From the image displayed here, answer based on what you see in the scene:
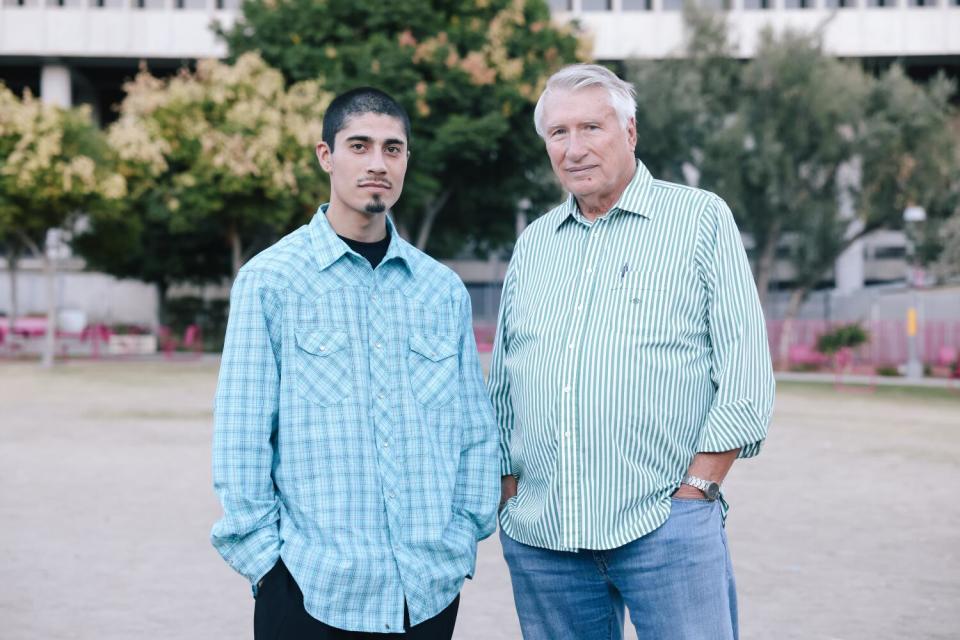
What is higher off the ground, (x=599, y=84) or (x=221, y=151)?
(x=221, y=151)

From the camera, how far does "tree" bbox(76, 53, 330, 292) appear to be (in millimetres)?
29297

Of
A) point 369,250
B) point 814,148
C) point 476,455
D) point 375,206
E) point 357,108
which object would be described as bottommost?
point 476,455

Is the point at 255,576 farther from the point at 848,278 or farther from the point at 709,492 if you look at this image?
the point at 848,278

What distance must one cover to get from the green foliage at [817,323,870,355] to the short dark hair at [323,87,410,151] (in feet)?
87.0

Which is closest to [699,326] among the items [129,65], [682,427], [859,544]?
[682,427]

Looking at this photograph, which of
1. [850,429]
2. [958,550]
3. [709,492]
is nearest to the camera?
[709,492]

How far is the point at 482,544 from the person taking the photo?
8352mm

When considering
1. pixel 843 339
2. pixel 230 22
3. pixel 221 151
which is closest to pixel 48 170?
pixel 221 151

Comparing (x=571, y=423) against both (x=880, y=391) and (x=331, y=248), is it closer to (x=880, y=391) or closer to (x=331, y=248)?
(x=331, y=248)

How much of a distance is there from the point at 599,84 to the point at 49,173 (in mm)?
26047

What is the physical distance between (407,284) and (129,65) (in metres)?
47.6

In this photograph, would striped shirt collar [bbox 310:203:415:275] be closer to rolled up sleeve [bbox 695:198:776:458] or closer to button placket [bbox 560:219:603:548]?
button placket [bbox 560:219:603:548]

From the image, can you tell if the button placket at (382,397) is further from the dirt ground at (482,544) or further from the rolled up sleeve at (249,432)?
the dirt ground at (482,544)

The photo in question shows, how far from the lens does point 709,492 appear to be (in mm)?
3074
